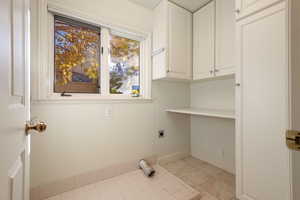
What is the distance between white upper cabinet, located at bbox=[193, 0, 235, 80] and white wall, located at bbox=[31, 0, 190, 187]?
1.87 feet

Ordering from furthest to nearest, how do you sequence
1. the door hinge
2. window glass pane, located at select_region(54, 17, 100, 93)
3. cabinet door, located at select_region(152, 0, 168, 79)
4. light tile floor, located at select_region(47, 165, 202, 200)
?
cabinet door, located at select_region(152, 0, 168, 79)
window glass pane, located at select_region(54, 17, 100, 93)
light tile floor, located at select_region(47, 165, 202, 200)
the door hinge

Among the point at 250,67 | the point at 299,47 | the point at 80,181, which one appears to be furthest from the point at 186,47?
the point at 80,181

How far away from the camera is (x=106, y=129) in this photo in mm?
1610

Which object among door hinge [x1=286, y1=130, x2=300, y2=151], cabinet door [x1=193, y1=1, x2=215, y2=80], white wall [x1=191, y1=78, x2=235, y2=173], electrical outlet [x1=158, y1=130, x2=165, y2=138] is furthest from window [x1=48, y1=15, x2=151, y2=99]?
door hinge [x1=286, y1=130, x2=300, y2=151]

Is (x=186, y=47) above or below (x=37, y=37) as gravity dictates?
above

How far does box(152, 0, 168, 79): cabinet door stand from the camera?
5.67ft

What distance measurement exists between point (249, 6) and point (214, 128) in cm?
150

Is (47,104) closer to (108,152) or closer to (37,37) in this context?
(37,37)

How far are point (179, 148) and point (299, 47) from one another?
1990 millimetres

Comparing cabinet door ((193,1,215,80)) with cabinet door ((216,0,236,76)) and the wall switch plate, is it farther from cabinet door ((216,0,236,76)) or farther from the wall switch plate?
the wall switch plate

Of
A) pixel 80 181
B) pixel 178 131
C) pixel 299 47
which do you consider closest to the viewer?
pixel 299 47

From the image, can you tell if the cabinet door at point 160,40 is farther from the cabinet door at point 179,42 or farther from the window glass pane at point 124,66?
the window glass pane at point 124,66

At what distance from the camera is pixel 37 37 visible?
1240 mm

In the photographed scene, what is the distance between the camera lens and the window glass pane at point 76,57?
4.74 feet
